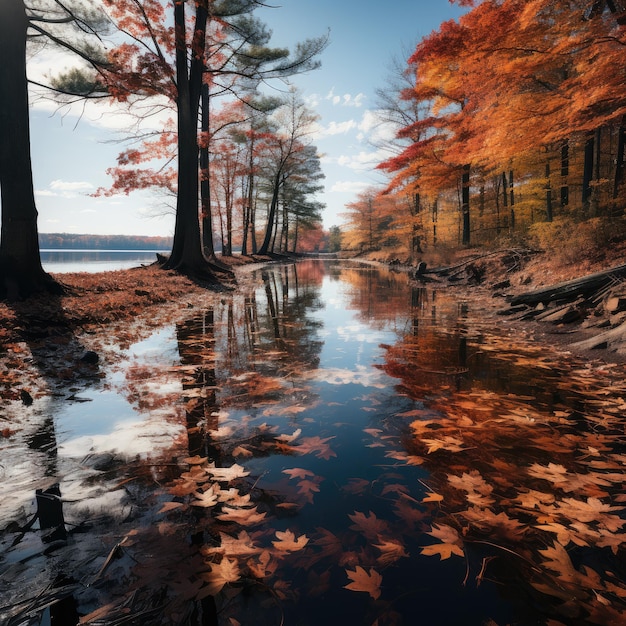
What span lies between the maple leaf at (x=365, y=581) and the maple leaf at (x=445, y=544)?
0.27 metres

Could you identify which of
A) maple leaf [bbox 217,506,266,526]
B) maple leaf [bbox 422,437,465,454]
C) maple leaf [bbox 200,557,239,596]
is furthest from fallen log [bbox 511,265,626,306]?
maple leaf [bbox 200,557,239,596]

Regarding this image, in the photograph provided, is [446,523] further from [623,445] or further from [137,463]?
[137,463]

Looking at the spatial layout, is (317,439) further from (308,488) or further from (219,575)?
(219,575)

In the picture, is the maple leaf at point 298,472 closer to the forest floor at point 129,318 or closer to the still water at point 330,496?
the still water at point 330,496

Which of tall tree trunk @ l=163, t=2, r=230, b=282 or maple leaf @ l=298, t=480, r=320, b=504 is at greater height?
tall tree trunk @ l=163, t=2, r=230, b=282

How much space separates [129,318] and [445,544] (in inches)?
269

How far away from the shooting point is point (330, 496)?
2000 millimetres

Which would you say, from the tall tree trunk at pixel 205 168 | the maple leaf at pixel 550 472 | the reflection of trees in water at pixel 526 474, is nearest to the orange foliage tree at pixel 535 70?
the reflection of trees in water at pixel 526 474

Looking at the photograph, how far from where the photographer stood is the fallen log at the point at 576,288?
5.96 meters

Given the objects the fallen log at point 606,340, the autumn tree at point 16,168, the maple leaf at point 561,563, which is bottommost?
the maple leaf at point 561,563

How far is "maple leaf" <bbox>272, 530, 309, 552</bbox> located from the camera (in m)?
1.63

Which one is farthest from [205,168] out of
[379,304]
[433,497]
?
[433,497]

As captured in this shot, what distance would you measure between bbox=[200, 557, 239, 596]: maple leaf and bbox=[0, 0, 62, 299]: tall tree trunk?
6.99 meters

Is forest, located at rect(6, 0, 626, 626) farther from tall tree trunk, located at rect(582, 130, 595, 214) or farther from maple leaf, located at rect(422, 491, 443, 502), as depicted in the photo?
tall tree trunk, located at rect(582, 130, 595, 214)
